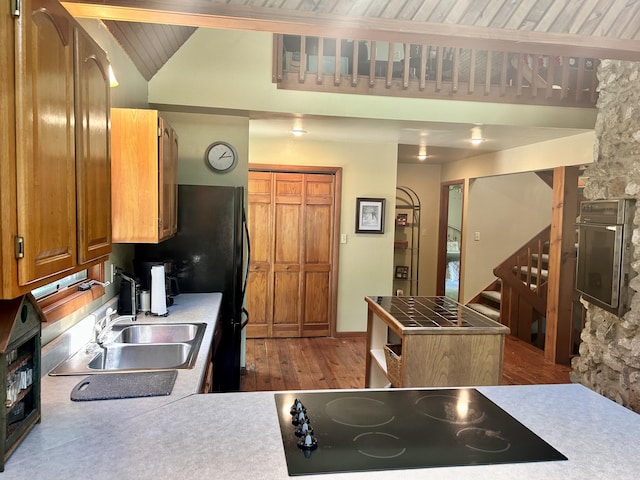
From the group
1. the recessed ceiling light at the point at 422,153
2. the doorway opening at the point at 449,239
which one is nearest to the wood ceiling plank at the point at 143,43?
the recessed ceiling light at the point at 422,153

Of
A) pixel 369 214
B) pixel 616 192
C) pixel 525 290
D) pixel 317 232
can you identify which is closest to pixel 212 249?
pixel 317 232

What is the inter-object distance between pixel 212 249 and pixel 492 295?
425 centimetres

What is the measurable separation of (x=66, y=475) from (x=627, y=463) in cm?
143

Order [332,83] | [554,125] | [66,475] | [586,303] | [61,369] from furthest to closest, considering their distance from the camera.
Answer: [554,125]
[332,83]
[586,303]
[61,369]
[66,475]

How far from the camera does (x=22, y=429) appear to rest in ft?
4.00

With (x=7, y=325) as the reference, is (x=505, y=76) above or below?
above

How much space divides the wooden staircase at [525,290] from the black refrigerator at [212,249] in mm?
3421

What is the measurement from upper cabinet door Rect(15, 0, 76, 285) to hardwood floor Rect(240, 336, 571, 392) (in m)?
2.80

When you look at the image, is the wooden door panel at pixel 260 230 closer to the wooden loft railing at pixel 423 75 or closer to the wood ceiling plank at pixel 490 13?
the wooden loft railing at pixel 423 75

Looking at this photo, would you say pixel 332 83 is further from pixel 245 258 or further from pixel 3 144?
pixel 3 144

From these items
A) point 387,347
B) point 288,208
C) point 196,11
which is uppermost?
point 196,11

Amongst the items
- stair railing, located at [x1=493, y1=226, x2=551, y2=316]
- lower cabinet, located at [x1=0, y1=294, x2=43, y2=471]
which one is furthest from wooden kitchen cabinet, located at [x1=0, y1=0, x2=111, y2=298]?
stair railing, located at [x1=493, y1=226, x2=551, y2=316]

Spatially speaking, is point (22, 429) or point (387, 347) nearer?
point (22, 429)

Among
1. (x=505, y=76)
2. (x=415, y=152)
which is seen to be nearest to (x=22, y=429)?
(x=505, y=76)
